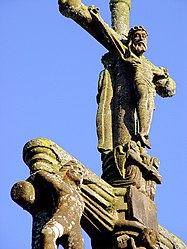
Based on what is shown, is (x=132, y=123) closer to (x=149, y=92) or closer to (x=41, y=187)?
(x=149, y=92)

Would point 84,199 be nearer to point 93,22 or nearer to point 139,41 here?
→ point 139,41

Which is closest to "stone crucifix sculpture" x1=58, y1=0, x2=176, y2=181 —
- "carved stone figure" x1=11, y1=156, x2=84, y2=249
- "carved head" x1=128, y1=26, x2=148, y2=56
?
"carved head" x1=128, y1=26, x2=148, y2=56

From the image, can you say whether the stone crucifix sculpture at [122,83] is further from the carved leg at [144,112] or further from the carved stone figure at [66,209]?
the carved stone figure at [66,209]

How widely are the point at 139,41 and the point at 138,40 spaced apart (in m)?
0.02

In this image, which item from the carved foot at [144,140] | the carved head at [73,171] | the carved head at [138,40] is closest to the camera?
the carved head at [73,171]

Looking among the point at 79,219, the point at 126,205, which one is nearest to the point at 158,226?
the point at 126,205

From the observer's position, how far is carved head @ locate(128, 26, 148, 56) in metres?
18.0

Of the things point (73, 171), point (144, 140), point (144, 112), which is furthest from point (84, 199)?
point (144, 112)

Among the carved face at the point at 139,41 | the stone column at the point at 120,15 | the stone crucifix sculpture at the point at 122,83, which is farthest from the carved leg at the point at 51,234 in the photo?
the stone column at the point at 120,15

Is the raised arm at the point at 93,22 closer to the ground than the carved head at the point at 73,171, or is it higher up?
higher up

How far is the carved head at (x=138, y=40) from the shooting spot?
1803 centimetres

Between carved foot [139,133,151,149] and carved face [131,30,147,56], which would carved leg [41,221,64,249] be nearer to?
carved foot [139,133,151,149]

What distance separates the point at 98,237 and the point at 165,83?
3.03m

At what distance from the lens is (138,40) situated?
1806 centimetres
